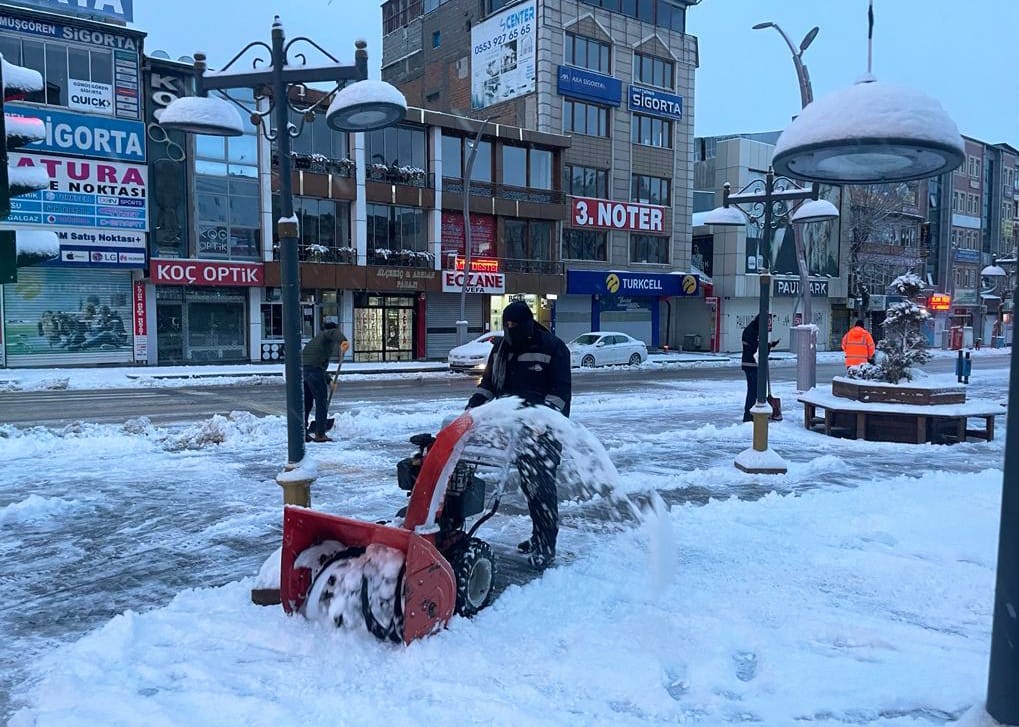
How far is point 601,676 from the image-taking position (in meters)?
3.83

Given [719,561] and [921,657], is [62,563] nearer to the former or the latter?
[719,561]

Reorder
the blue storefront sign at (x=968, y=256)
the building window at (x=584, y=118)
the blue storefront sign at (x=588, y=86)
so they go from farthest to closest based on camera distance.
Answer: the blue storefront sign at (x=968, y=256), the building window at (x=584, y=118), the blue storefront sign at (x=588, y=86)

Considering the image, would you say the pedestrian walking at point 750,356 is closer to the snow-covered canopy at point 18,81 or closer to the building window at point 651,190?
the snow-covered canopy at point 18,81

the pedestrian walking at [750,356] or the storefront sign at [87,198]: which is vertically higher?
the storefront sign at [87,198]

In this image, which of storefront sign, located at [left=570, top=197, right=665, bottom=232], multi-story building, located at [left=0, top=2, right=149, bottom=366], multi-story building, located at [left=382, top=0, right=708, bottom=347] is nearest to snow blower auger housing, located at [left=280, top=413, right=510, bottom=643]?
multi-story building, located at [left=0, top=2, right=149, bottom=366]

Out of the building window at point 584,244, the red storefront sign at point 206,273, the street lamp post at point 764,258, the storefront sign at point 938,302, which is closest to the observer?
the street lamp post at point 764,258

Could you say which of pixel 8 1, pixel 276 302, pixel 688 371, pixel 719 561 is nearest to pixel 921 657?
pixel 719 561

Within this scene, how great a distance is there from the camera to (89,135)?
26.1 meters

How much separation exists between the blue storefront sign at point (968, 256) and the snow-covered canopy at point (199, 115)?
68619 millimetres

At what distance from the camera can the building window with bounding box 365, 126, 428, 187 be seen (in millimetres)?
32500

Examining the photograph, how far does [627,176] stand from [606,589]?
3822cm

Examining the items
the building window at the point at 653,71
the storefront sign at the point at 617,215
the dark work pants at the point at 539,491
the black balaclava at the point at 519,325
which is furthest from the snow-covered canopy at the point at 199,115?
the building window at the point at 653,71

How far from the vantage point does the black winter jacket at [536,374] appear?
5.53 metres

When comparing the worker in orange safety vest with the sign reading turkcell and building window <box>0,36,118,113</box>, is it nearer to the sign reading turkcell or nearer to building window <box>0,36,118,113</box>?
building window <box>0,36,118,113</box>
